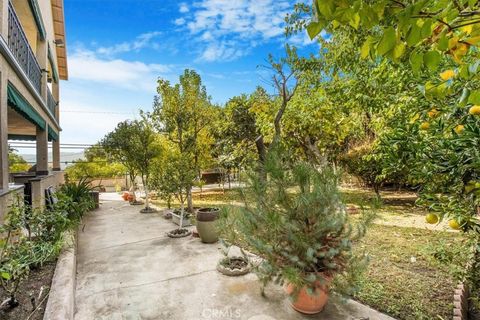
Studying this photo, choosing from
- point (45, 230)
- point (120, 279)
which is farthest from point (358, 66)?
point (45, 230)

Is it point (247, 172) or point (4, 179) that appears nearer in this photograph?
point (247, 172)

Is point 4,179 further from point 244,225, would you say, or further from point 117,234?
point 244,225

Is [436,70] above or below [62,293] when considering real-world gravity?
above

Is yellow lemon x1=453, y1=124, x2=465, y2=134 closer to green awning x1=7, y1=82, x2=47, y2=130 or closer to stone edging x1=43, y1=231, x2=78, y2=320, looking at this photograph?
stone edging x1=43, y1=231, x2=78, y2=320

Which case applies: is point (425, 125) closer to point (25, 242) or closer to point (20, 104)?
point (25, 242)

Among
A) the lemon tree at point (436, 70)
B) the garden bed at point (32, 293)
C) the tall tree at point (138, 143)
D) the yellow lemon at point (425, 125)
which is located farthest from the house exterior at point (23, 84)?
the yellow lemon at point (425, 125)

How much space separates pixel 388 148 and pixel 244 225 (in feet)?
5.94

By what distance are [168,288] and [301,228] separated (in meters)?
2.20

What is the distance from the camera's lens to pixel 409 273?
427 centimetres

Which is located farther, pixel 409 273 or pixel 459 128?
pixel 409 273

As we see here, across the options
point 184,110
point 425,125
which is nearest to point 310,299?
point 425,125

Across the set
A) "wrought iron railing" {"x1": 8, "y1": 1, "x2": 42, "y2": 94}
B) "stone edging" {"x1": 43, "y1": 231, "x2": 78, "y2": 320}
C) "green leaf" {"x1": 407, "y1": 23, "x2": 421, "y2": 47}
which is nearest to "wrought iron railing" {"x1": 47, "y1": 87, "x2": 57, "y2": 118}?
"wrought iron railing" {"x1": 8, "y1": 1, "x2": 42, "y2": 94}

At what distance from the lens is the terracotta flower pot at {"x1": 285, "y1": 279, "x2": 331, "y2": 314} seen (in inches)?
119

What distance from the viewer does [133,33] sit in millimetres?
10922
